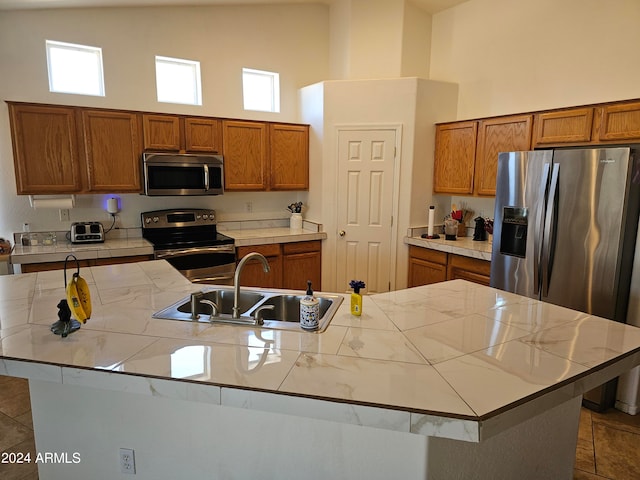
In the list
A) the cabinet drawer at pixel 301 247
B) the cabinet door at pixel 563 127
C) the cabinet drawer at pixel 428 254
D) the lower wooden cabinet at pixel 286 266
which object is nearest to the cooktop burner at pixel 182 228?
the lower wooden cabinet at pixel 286 266

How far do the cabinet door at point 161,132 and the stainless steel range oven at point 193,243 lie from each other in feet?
2.21

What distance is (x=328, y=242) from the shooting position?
452 centimetres

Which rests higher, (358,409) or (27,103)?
(27,103)

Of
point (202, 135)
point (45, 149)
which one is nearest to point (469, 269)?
point (202, 135)

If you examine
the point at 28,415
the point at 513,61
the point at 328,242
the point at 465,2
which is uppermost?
the point at 465,2

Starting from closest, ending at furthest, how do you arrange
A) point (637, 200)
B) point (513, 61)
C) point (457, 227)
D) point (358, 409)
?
point (358, 409), point (637, 200), point (513, 61), point (457, 227)

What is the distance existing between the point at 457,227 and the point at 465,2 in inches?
94.2

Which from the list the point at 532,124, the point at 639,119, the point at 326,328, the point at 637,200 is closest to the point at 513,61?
the point at 532,124

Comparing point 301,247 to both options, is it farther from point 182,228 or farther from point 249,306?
point 249,306

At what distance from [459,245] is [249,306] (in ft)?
7.80

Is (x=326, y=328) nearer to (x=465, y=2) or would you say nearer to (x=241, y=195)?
(x=241, y=195)

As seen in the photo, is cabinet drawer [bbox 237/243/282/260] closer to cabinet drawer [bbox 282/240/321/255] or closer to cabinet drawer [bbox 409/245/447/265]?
cabinet drawer [bbox 282/240/321/255]

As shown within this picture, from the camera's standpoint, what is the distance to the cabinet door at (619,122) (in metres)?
2.71

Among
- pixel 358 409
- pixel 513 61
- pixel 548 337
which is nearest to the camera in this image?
pixel 358 409
